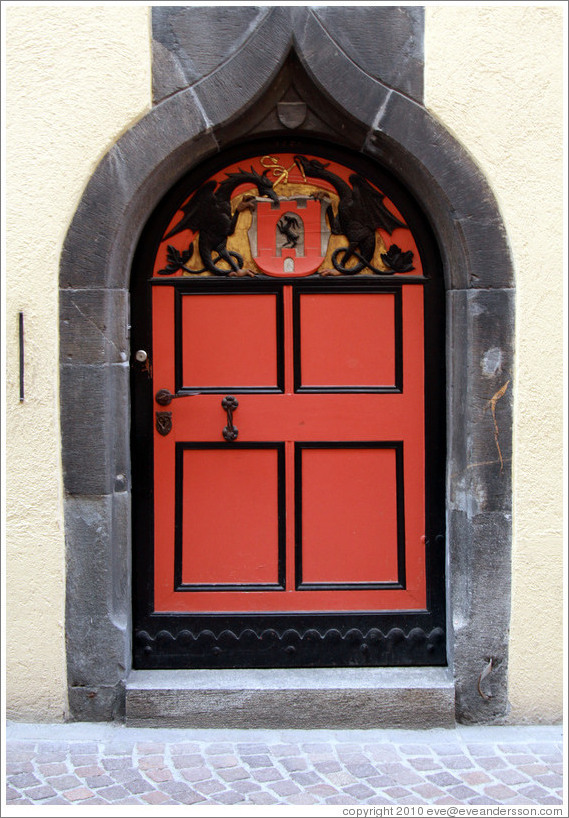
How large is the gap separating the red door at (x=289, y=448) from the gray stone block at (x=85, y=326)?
297 millimetres

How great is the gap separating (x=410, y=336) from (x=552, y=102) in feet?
3.79

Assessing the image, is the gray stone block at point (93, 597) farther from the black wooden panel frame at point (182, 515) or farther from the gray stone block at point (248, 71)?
the gray stone block at point (248, 71)

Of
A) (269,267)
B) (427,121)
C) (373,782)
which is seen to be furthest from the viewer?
(269,267)

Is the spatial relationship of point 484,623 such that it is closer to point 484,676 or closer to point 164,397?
point 484,676

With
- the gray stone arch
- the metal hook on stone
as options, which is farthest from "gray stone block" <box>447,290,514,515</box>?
the metal hook on stone

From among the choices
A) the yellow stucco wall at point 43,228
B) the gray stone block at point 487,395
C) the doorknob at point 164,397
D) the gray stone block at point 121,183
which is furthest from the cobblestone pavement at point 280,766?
the gray stone block at point 121,183

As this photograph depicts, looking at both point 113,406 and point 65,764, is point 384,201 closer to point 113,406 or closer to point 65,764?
point 113,406

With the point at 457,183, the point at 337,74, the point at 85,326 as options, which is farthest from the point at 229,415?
the point at 337,74

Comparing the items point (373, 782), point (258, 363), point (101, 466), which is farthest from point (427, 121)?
point (373, 782)

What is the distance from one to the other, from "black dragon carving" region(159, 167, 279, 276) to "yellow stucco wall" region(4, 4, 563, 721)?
1.51ft

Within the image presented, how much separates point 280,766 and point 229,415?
4.88 feet

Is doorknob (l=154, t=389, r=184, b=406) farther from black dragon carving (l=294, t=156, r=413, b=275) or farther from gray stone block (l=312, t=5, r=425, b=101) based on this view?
gray stone block (l=312, t=5, r=425, b=101)

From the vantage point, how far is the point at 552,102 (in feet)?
11.9

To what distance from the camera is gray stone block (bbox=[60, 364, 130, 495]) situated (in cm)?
368
